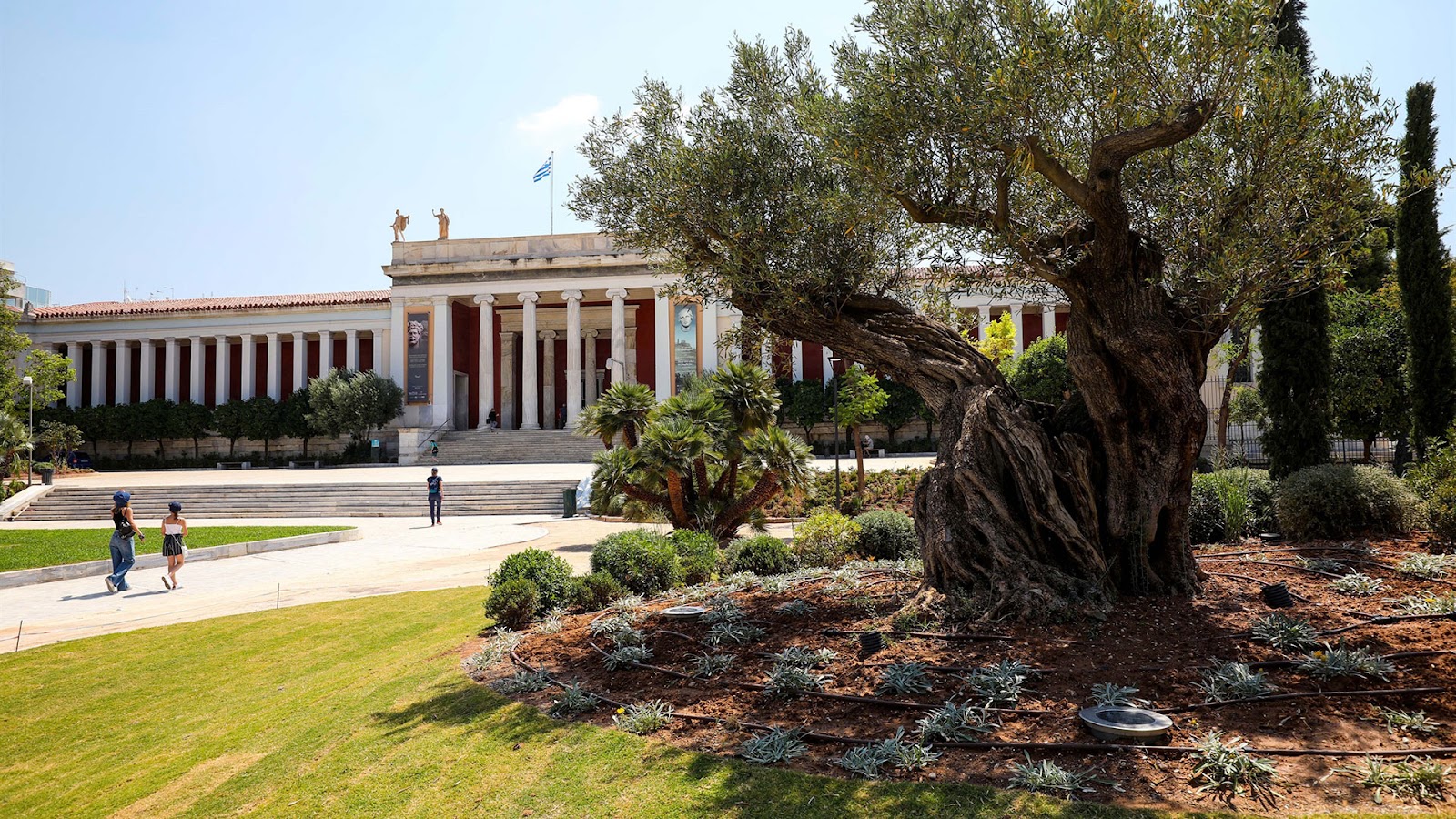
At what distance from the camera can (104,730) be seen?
680 cm

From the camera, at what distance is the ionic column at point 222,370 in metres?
46.4

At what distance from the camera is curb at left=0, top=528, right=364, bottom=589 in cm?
1393

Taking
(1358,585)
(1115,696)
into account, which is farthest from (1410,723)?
(1358,585)

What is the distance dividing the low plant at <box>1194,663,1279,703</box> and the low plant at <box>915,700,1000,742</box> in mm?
1248

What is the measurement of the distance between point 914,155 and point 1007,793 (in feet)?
16.3

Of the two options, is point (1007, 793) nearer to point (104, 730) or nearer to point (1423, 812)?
point (1423, 812)

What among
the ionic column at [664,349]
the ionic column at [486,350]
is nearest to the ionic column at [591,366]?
the ionic column at [664,349]

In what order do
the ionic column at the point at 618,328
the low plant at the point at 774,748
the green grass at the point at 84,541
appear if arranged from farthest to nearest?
the ionic column at the point at 618,328
the green grass at the point at 84,541
the low plant at the point at 774,748

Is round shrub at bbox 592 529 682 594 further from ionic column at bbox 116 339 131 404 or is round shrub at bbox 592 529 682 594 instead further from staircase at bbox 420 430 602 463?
ionic column at bbox 116 339 131 404

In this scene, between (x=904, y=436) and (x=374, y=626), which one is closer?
(x=374, y=626)

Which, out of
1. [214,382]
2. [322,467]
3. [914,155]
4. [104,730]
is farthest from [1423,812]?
[214,382]

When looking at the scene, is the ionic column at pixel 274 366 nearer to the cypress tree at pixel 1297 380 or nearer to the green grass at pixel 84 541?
the green grass at pixel 84 541

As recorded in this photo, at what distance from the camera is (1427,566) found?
23.0ft

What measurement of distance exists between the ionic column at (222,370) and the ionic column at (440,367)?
1293 centimetres
